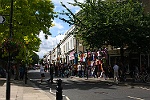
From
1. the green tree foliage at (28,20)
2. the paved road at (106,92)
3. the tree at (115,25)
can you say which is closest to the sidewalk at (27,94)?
the paved road at (106,92)

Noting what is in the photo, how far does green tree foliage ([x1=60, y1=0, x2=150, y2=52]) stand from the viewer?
25.9 metres

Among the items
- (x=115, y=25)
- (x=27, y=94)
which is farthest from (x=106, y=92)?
(x=115, y=25)

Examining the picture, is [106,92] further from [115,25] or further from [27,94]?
[115,25]

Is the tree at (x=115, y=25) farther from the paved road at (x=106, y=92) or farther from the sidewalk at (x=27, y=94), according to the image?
the sidewalk at (x=27, y=94)

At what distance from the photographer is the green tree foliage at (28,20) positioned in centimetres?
2714

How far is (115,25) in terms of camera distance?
25.9m

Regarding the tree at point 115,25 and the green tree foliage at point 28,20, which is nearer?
the tree at point 115,25

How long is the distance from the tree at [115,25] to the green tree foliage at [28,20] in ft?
11.7

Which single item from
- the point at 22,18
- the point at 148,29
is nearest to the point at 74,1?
the point at 22,18

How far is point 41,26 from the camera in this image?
2925cm

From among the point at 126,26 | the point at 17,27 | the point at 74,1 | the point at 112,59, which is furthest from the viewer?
the point at 112,59

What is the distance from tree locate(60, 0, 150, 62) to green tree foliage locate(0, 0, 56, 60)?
11.7 ft

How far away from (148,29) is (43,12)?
32.7 feet

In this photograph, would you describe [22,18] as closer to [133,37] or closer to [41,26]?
[41,26]
